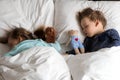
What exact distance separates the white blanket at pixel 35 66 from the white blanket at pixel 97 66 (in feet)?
0.22

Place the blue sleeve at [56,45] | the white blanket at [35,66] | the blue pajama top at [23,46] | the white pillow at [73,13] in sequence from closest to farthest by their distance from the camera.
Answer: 1. the white blanket at [35,66]
2. the blue pajama top at [23,46]
3. the blue sleeve at [56,45]
4. the white pillow at [73,13]

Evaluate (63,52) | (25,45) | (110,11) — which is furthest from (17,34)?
(110,11)

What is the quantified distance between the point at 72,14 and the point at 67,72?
0.72m

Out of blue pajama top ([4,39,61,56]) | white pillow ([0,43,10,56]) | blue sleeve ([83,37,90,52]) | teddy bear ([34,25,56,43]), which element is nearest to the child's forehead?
blue sleeve ([83,37,90,52])

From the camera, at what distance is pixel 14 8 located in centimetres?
223

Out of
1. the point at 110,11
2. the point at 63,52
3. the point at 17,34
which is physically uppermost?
the point at 110,11

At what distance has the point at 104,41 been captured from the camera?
1.99m

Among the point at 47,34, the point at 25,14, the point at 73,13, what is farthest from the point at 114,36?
the point at 25,14

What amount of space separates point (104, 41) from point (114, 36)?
0.27ft

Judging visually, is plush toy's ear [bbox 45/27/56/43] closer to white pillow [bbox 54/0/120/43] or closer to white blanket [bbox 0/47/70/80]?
white pillow [bbox 54/0/120/43]

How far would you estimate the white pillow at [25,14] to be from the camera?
219 cm

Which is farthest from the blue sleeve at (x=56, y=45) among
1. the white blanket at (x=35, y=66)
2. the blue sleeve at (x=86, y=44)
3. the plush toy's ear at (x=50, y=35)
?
the white blanket at (x=35, y=66)

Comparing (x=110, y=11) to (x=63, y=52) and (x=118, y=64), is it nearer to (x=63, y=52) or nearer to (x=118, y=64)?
(x=63, y=52)

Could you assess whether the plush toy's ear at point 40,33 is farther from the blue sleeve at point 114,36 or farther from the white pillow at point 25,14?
the blue sleeve at point 114,36
